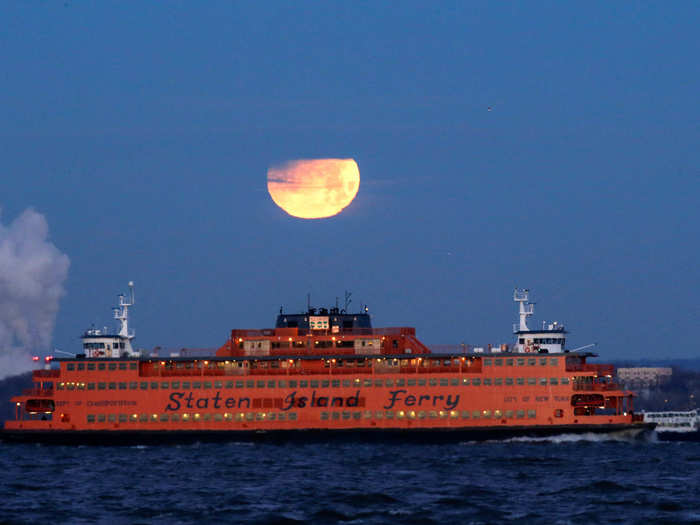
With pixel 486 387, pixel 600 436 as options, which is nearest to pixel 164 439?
pixel 486 387

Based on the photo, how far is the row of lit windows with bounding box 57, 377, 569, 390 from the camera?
72.5 m

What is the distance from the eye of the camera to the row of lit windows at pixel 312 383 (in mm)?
72500

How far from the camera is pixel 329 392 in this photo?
7369 centimetres

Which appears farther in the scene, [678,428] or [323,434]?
[678,428]

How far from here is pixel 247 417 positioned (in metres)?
74.2

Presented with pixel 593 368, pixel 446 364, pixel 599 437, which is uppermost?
pixel 446 364

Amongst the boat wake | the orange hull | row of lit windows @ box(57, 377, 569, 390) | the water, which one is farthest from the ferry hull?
row of lit windows @ box(57, 377, 569, 390)

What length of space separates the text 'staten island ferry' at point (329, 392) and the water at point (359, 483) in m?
1.90

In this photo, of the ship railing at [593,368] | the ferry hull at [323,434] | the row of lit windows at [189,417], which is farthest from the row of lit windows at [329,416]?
the ship railing at [593,368]

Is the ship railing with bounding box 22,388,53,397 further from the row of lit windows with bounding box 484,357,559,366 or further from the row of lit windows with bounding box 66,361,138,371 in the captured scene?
the row of lit windows with bounding box 484,357,559,366

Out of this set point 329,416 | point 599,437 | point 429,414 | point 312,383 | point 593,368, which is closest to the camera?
point 599,437

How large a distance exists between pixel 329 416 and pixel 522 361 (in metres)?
12.4

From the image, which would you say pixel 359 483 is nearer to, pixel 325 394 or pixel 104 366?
pixel 325 394

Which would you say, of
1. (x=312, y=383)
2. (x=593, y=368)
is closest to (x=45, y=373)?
(x=312, y=383)
